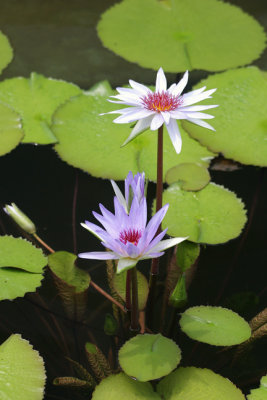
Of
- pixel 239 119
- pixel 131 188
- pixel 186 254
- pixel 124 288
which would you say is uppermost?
pixel 131 188

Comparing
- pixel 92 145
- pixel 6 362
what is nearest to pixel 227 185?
pixel 92 145

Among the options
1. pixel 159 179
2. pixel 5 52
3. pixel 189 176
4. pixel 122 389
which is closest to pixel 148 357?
pixel 122 389

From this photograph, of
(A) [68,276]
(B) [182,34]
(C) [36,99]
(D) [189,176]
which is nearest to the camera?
(A) [68,276]

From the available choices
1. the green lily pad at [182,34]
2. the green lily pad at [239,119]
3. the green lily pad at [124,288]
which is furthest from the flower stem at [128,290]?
the green lily pad at [182,34]

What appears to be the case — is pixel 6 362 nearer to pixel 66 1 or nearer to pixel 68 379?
pixel 68 379

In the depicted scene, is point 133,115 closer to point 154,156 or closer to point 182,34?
point 154,156

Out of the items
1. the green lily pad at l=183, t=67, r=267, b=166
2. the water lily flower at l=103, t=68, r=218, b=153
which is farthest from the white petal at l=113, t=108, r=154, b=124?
the green lily pad at l=183, t=67, r=267, b=166

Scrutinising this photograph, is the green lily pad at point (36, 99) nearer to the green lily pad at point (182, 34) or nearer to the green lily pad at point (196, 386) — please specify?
the green lily pad at point (182, 34)
